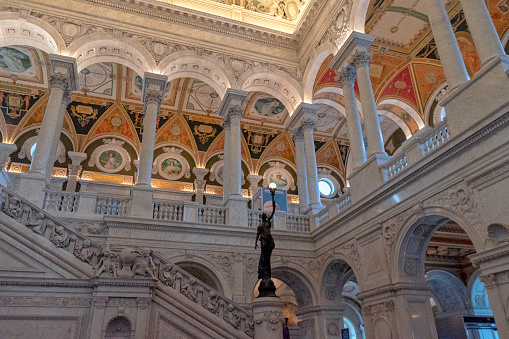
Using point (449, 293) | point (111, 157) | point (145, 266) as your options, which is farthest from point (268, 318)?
point (111, 157)

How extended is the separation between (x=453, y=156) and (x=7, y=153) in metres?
18.1

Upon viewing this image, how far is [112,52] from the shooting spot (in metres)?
15.1

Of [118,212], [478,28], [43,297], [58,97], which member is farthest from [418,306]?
[58,97]

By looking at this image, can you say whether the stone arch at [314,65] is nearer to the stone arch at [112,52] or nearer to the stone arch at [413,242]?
the stone arch at [112,52]

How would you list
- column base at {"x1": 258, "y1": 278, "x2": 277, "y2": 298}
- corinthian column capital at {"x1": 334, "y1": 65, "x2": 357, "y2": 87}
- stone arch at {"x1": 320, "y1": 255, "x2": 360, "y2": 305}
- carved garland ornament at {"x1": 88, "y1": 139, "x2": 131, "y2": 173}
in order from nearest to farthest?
column base at {"x1": 258, "y1": 278, "x2": 277, "y2": 298}
stone arch at {"x1": 320, "y1": 255, "x2": 360, "y2": 305}
corinthian column capital at {"x1": 334, "y1": 65, "x2": 357, "y2": 87}
carved garland ornament at {"x1": 88, "y1": 139, "x2": 131, "y2": 173}

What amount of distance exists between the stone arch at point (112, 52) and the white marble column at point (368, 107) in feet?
23.7

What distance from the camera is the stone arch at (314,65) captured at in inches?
582

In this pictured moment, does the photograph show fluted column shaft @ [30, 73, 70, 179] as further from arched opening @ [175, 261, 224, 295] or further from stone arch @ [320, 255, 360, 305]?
stone arch @ [320, 255, 360, 305]

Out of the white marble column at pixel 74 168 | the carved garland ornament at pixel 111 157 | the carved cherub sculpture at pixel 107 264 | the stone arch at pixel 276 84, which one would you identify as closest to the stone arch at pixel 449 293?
the stone arch at pixel 276 84

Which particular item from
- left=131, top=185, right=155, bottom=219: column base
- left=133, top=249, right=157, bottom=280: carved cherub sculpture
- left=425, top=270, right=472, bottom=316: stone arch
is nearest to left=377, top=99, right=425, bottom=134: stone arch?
left=425, top=270, right=472, bottom=316: stone arch

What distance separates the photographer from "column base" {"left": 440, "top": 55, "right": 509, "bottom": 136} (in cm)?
755

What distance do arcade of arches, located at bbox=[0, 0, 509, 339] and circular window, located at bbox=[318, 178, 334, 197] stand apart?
0.12 meters

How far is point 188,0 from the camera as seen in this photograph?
16.5 metres

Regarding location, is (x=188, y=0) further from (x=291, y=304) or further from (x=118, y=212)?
(x=291, y=304)
